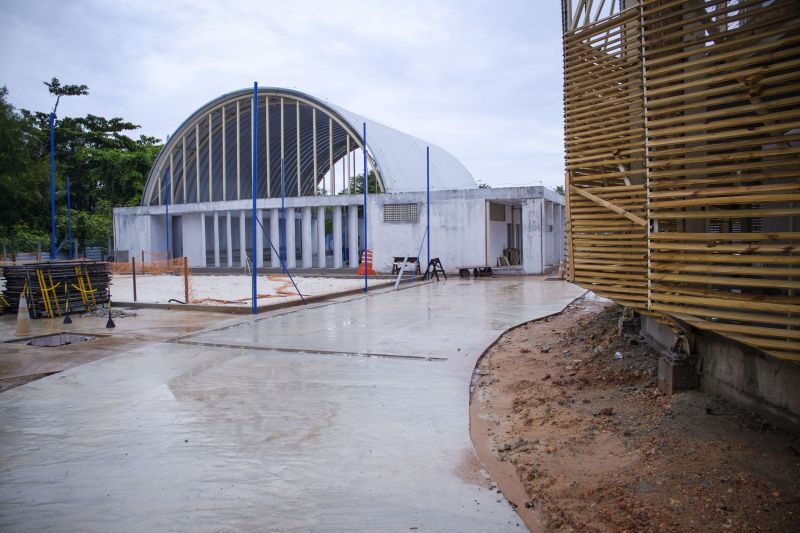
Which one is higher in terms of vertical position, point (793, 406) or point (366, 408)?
point (793, 406)

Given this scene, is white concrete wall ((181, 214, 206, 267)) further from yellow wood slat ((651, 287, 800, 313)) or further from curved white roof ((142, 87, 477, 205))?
yellow wood slat ((651, 287, 800, 313))

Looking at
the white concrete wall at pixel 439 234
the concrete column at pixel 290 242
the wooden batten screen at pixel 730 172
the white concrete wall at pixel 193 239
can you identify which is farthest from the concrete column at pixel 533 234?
the wooden batten screen at pixel 730 172

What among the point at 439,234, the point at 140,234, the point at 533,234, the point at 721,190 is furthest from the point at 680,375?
the point at 140,234

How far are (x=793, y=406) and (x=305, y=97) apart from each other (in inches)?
1142

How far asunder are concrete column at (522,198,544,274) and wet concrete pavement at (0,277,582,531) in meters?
16.8

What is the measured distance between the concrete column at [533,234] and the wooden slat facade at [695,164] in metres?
18.6

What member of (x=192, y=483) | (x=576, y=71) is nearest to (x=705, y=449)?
(x=192, y=483)

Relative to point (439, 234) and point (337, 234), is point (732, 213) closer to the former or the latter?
point (439, 234)

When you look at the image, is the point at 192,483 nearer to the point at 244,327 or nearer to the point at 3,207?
the point at 244,327

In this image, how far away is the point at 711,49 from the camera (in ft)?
15.3

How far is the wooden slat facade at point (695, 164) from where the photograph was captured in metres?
4.16

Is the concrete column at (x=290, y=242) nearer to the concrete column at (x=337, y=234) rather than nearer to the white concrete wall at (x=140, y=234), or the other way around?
the concrete column at (x=337, y=234)

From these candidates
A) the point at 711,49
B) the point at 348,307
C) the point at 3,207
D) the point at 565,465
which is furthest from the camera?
the point at 3,207

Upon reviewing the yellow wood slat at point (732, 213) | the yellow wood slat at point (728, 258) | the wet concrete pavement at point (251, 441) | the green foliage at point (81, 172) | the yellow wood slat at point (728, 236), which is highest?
the green foliage at point (81, 172)
